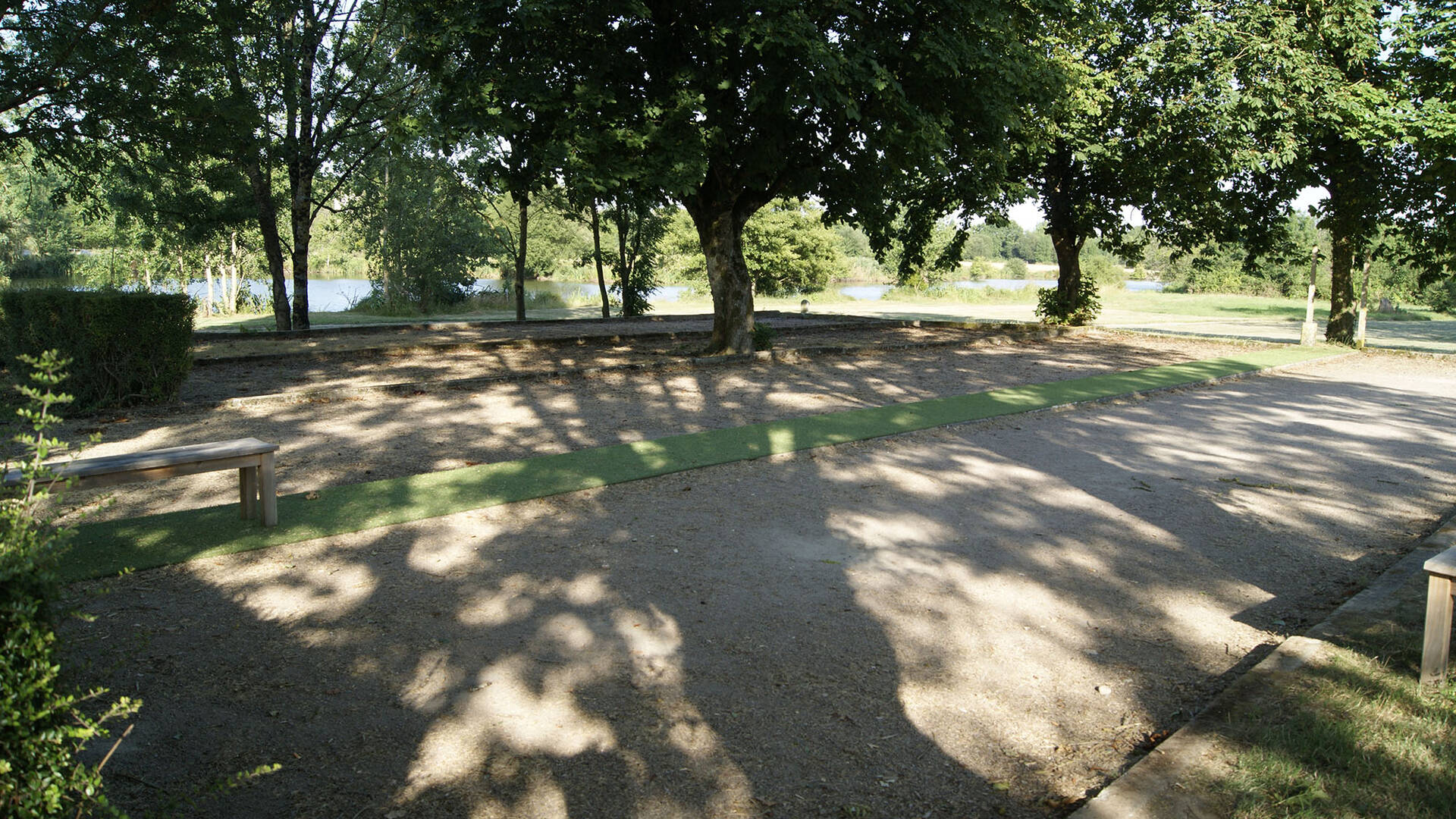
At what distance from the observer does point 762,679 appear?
3.98m

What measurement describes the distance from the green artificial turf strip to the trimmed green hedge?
15.3 ft

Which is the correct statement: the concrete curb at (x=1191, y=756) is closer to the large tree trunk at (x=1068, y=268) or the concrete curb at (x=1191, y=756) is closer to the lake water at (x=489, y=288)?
the large tree trunk at (x=1068, y=268)

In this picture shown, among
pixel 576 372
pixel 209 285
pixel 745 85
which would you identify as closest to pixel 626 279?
pixel 745 85

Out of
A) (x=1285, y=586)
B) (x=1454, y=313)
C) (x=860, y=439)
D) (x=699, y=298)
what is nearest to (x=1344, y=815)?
(x=1285, y=586)

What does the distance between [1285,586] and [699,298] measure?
47.1m

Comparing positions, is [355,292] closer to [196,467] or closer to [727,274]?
[727,274]

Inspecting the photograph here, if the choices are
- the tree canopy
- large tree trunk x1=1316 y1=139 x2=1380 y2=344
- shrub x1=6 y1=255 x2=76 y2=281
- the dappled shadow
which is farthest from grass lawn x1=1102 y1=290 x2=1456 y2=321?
shrub x1=6 y1=255 x2=76 y2=281

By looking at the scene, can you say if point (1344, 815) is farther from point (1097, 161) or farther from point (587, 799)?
point (1097, 161)

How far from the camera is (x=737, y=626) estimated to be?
180 inches

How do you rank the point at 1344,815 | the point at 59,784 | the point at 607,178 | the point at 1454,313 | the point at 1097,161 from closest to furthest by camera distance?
the point at 59,784
the point at 1344,815
the point at 607,178
the point at 1097,161
the point at 1454,313

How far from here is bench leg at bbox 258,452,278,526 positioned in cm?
596

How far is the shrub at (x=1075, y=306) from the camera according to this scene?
84.0 ft

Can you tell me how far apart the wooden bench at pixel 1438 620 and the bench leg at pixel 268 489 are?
6.32 metres

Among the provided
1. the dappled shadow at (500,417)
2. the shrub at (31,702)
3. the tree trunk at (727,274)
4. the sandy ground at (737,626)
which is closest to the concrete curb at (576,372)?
the dappled shadow at (500,417)
